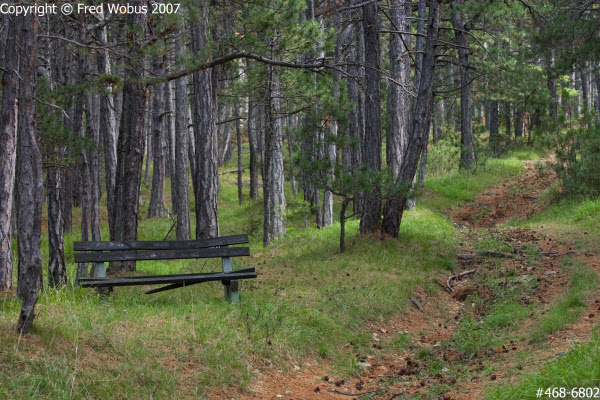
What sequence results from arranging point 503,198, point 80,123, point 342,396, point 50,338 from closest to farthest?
point 50,338 < point 342,396 < point 80,123 < point 503,198

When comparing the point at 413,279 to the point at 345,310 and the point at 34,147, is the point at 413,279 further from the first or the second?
the point at 34,147

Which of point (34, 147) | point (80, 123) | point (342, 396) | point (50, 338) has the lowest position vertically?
point (342, 396)

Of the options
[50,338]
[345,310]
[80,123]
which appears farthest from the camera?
[80,123]

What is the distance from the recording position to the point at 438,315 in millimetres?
8641

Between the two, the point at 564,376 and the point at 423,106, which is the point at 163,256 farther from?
the point at 423,106

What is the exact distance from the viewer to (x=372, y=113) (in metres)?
12.0

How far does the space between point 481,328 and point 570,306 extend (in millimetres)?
1137

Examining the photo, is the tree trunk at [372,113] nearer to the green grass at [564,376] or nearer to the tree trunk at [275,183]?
the tree trunk at [275,183]

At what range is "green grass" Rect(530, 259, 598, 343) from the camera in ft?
20.8

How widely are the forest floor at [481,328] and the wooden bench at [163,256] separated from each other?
1716 mm

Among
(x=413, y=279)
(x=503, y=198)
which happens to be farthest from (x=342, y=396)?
(x=503, y=198)

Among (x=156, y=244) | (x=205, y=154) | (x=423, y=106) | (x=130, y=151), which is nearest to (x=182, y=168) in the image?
(x=205, y=154)

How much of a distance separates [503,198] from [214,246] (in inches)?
494

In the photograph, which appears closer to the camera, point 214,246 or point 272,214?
point 214,246
